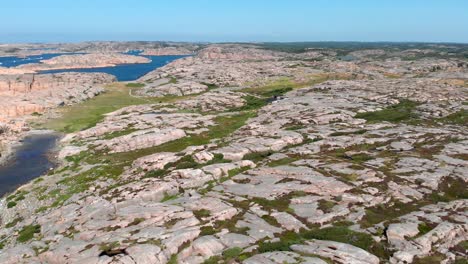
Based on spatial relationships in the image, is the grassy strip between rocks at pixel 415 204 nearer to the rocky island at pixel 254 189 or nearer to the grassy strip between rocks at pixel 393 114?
the rocky island at pixel 254 189

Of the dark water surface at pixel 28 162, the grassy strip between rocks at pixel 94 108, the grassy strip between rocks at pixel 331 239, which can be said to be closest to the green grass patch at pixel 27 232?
the dark water surface at pixel 28 162

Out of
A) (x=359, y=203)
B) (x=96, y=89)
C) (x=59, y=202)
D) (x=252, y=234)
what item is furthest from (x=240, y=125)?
(x=96, y=89)

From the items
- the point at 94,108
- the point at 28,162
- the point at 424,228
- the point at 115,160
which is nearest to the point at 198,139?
the point at 115,160

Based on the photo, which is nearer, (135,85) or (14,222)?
(14,222)

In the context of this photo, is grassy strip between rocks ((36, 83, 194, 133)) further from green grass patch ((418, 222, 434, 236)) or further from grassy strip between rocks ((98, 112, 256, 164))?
green grass patch ((418, 222, 434, 236))

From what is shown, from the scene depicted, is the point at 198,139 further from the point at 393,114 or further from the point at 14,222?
the point at 393,114

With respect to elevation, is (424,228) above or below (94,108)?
above
